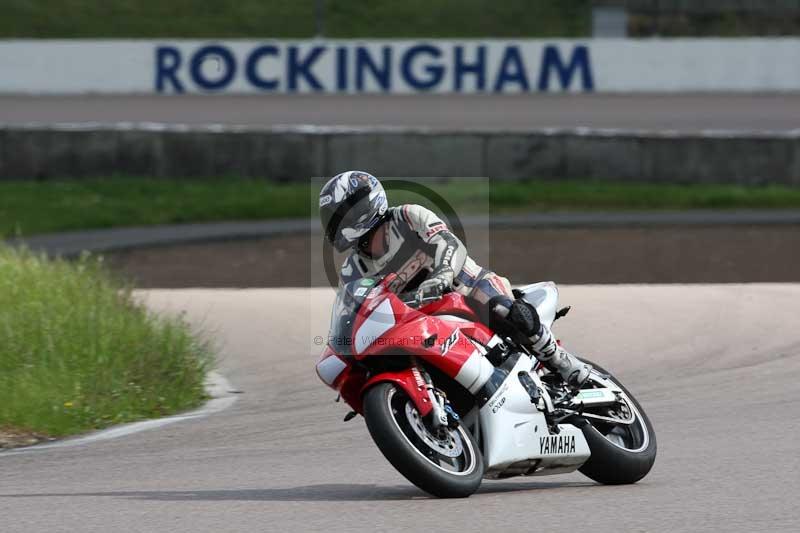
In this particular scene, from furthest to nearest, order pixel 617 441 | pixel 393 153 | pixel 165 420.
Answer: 1. pixel 393 153
2. pixel 165 420
3. pixel 617 441

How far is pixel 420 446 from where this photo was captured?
6062 mm

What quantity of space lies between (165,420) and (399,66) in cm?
1862

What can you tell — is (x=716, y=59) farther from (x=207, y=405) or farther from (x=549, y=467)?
(x=549, y=467)

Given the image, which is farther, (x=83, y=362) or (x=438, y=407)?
(x=83, y=362)

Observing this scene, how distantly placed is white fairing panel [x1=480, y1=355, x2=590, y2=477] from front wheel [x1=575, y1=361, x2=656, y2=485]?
117 millimetres

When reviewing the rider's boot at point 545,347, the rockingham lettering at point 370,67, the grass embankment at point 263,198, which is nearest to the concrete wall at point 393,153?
the grass embankment at point 263,198

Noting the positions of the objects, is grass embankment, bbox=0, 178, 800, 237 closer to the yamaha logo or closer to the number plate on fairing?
the number plate on fairing

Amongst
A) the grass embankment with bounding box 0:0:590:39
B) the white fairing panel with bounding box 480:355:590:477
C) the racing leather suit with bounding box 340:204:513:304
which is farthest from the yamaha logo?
the grass embankment with bounding box 0:0:590:39

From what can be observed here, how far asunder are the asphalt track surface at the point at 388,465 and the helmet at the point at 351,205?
3.92ft

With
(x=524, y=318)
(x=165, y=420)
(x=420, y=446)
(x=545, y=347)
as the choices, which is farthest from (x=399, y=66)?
(x=420, y=446)

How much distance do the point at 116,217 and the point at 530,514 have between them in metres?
17.6

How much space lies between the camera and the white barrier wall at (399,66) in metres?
26.8

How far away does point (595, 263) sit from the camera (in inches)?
725

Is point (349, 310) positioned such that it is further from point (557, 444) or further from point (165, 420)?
point (165, 420)
